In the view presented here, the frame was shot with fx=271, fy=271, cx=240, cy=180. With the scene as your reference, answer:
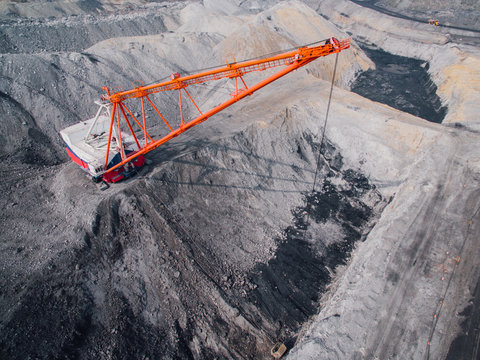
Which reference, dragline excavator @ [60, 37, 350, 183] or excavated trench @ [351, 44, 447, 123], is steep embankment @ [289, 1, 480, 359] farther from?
dragline excavator @ [60, 37, 350, 183]

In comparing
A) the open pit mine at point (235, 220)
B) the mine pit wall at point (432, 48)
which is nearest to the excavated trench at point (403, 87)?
the mine pit wall at point (432, 48)

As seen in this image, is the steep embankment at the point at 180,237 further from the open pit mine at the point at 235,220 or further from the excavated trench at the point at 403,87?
the excavated trench at the point at 403,87

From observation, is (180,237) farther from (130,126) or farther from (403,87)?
(403,87)

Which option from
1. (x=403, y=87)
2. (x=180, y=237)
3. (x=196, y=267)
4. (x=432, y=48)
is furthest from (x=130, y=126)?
(x=432, y=48)

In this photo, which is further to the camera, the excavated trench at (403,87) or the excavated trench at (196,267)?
the excavated trench at (403,87)

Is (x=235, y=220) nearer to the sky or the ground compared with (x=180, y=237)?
nearer to the ground

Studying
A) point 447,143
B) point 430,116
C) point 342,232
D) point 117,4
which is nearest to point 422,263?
point 342,232
